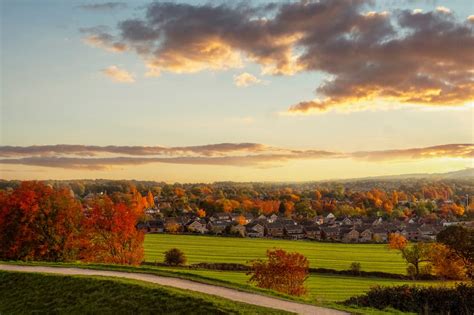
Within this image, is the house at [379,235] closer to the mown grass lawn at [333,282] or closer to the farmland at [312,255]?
the farmland at [312,255]

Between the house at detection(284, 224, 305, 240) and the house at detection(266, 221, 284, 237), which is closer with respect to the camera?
the house at detection(284, 224, 305, 240)

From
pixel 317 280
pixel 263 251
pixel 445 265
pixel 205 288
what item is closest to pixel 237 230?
pixel 263 251

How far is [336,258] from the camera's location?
7106 cm

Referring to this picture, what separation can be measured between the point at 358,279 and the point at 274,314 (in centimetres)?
4069

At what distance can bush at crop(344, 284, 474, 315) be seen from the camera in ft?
69.8

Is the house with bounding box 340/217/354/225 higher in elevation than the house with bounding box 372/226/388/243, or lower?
higher

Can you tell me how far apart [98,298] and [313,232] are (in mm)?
90804

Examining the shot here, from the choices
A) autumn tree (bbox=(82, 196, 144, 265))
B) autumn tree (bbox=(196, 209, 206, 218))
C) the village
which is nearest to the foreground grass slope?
autumn tree (bbox=(82, 196, 144, 265))

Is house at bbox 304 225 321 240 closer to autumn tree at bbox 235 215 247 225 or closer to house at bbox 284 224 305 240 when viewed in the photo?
house at bbox 284 224 305 240

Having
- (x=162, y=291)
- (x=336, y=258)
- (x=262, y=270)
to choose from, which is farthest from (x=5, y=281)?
(x=336, y=258)

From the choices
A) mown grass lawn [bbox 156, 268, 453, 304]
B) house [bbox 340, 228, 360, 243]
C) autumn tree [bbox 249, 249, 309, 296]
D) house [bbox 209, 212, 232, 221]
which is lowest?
house [bbox 340, 228, 360, 243]

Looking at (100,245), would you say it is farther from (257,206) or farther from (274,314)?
(257,206)

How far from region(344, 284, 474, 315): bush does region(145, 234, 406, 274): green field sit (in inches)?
1541

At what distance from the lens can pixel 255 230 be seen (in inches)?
4269
